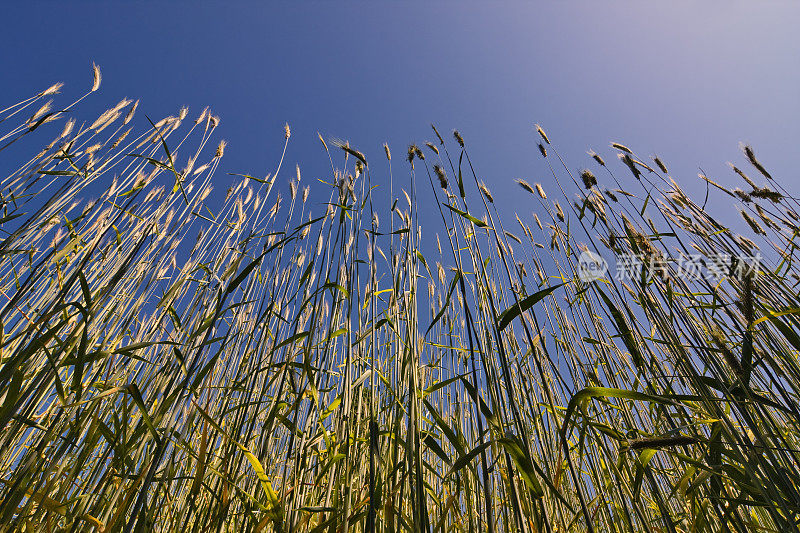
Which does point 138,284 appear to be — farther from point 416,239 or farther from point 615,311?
point 615,311

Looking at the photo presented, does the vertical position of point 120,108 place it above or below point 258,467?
above

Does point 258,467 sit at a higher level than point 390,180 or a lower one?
lower

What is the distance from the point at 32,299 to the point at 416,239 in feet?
4.35

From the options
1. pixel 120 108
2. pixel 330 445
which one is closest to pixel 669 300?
pixel 330 445

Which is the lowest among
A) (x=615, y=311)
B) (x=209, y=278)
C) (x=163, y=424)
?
(x=163, y=424)

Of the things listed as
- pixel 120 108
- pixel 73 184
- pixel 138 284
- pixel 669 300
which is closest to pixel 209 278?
pixel 138 284

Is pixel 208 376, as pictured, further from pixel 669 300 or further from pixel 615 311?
pixel 669 300

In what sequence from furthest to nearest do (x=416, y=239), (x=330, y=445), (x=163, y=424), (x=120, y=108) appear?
1. (x=120, y=108)
2. (x=416, y=239)
3. (x=163, y=424)
4. (x=330, y=445)

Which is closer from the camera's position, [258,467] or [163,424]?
[258,467]

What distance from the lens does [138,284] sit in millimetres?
1349

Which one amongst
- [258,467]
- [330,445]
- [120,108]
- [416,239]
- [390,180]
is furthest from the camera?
[120,108]

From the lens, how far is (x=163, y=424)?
2.93ft

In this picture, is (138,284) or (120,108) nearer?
(138,284)

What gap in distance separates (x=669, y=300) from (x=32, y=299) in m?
1.90
